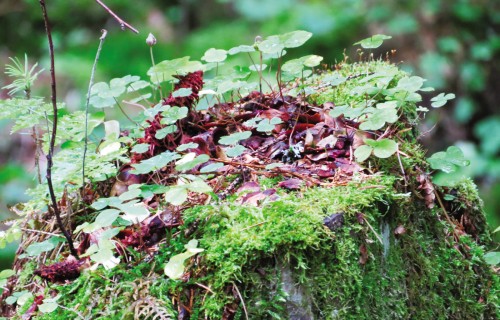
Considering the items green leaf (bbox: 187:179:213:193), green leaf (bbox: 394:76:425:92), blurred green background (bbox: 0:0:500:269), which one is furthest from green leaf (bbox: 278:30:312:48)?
blurred green background (bbox: 0:0:500:269)

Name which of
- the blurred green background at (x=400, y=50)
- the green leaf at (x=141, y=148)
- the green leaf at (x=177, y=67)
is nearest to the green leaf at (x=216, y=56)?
the green leaf at (x=177, y=67)

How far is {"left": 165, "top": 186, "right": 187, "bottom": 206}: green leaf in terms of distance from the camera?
1.49 meters

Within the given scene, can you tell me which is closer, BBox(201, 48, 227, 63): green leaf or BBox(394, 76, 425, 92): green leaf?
BBox(394, 76, 425, 92): green leaf

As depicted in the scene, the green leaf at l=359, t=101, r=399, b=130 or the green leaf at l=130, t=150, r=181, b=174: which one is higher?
the green leaf at l=130, t=150, r=181, b=174

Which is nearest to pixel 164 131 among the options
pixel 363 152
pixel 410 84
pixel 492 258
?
pixel 363 152

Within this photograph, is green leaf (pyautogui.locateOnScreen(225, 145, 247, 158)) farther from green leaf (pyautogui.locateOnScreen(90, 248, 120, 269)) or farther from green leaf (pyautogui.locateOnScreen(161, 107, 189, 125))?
green leaf (pyautogui.locateOnScreen(90, 248, 120, 269))

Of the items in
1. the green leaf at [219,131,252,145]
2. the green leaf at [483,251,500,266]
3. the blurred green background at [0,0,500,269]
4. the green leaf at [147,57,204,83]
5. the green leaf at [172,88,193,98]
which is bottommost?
the blurred green background at [0,0,500,269]

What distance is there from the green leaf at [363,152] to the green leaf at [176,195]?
0.60 metres

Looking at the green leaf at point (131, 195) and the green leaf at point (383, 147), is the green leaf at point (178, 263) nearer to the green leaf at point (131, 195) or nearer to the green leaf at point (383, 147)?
the green leaf at point (131, 195)

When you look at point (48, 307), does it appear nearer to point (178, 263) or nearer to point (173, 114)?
point (178, 263)

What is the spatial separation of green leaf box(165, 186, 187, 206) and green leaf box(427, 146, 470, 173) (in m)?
1.02

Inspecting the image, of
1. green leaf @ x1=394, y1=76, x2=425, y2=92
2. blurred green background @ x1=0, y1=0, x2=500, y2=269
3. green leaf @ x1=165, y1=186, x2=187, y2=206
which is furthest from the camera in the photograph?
blurred green background @ x1=0, y1=0, x2=500, y2=269

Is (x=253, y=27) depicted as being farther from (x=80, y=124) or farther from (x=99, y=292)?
(x=99, y=292)

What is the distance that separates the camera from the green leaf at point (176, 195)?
4.88 ft
